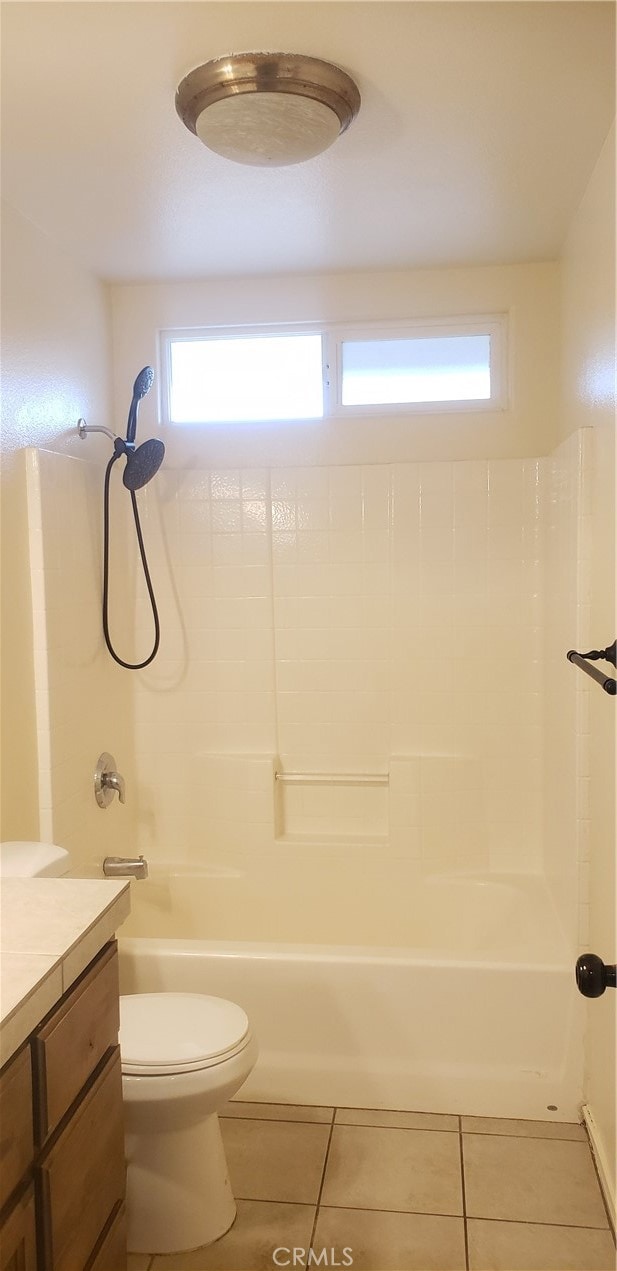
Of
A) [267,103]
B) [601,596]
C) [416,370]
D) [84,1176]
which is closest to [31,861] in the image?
[84,1176]

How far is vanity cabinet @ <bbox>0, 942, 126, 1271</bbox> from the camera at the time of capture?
50.4 inches

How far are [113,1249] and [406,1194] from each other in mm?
796

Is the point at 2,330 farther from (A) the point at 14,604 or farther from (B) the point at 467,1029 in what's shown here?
(B) the point at 467,1029

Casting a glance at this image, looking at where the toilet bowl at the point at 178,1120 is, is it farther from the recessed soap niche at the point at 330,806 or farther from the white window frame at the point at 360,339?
the white window frame at the point at 360,339

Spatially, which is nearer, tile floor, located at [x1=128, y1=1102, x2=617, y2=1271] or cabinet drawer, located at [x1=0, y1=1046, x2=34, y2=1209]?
cabinet drawer, located at [x1=0, y1=1046, x2=34, y2=1209]

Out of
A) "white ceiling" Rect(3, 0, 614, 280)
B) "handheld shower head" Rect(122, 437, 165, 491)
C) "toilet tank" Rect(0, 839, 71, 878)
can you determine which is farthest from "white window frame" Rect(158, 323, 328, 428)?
"toilet tank" Rect(0, 839, 71, 878)

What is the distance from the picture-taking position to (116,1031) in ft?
5.53

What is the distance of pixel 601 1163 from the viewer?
7.32ft

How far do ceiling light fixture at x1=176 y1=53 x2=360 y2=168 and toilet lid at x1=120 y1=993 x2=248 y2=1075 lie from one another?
1.93m

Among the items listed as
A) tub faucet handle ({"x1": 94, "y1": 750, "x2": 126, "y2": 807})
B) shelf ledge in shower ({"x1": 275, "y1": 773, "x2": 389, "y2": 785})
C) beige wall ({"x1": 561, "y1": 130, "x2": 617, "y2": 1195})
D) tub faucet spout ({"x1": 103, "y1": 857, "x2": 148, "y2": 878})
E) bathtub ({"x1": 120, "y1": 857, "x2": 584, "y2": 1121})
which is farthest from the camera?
shelf ledge in shower ({"x1": 275, "y1": 773, "x2": 389, "y2": 785})

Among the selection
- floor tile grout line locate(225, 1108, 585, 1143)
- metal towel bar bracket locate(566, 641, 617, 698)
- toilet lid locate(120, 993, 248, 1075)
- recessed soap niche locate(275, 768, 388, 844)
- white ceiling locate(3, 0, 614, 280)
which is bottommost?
floor tile grout line locate(225, 1108, 585, 1143)

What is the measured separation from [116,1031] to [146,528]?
6.46 ft

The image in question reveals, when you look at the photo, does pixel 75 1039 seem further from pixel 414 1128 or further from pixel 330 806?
pixel 330 806
